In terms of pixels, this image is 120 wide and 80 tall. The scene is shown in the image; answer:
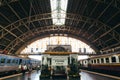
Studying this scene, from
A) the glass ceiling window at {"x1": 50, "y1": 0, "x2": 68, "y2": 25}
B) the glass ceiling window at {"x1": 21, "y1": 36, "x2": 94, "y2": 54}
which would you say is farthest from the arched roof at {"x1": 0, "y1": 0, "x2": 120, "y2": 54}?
the glass ceiling window at {"x1": 21, "y1": 36, "x2": 94, "y2": 54}

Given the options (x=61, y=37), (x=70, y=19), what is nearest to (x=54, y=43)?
(x=61, y=37)

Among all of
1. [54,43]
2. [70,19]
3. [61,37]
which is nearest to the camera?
[70,19]

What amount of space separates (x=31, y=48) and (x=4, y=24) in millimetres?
18564

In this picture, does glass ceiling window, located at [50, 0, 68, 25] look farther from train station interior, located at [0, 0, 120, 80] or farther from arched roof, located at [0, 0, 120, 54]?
arched roof, located at [0, 0, 120, 54]

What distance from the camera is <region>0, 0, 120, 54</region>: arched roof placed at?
80.8 feet

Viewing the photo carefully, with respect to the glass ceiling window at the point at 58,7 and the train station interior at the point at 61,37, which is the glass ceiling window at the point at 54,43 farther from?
the glass ceiling window at the point at 58,7

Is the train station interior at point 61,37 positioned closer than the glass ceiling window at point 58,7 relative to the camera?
Yes

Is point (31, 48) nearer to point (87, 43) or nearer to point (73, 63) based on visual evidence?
point (87, 43)

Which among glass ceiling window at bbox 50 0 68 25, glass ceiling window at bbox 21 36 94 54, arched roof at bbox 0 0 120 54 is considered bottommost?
glass ceiling window at bbox 21 36 94 54

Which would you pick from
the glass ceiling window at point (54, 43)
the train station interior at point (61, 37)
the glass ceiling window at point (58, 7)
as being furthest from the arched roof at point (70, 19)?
the glass ceiling window at point (54, 43)

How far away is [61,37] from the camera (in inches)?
1884

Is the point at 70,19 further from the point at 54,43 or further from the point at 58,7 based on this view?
the point at 54,43

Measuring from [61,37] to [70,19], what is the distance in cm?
1199

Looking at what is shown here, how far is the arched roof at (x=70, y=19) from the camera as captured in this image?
969 inches
